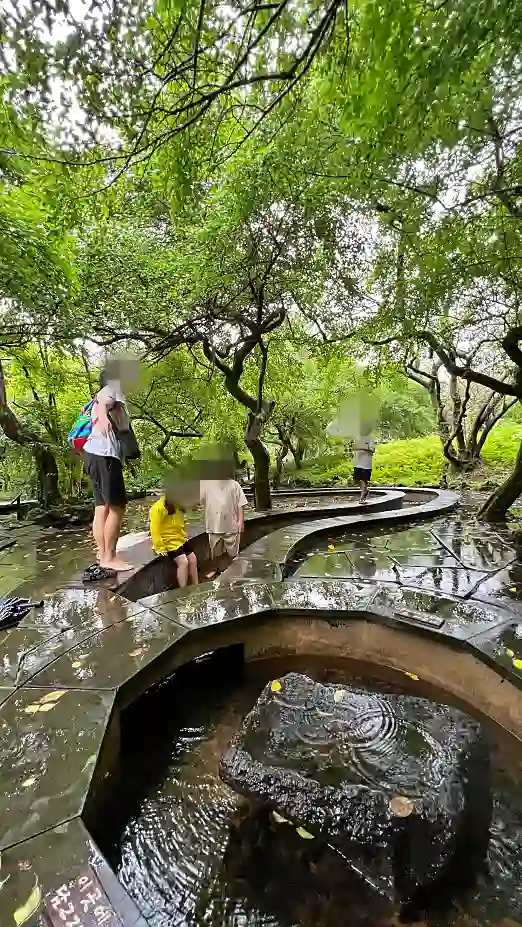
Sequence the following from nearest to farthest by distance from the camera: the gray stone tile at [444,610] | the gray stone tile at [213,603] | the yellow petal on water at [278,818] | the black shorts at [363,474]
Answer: the yellow petal on water at [278,818] → the gray stone tile at [444,610] → the gray stone tile at [213,603] → the black shorts at [363,474]

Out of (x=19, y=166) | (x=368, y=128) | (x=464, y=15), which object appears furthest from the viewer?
(x=19, y=166)

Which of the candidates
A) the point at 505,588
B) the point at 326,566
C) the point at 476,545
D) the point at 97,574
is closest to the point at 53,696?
the point at 97,574

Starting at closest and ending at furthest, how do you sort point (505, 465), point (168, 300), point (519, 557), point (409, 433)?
point (519, 557)
point (168, 300)
point (505, 465)
point (409, 433)

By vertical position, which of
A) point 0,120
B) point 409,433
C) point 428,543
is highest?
point 0,120

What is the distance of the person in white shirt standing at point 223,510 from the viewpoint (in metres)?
5.33

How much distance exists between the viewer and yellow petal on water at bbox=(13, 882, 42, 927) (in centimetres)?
134

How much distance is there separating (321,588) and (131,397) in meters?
9.18

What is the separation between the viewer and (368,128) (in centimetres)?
312

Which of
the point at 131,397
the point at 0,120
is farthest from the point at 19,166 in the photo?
the point at 131,397

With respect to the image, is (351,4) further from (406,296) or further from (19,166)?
(406,296)

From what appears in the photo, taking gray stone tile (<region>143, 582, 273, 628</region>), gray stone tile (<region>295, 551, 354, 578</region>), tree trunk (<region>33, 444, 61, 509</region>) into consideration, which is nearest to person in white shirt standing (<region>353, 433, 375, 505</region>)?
gray stone tile (<region>295, 551, 354, 578</region>)

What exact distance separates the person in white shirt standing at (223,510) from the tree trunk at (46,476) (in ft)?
15.4

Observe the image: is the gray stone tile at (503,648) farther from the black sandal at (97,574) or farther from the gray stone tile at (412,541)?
the black sandal at (97,574)

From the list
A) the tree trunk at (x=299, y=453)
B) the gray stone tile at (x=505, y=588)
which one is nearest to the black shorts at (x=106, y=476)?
the gray stone tile at (x=505, y=588)
